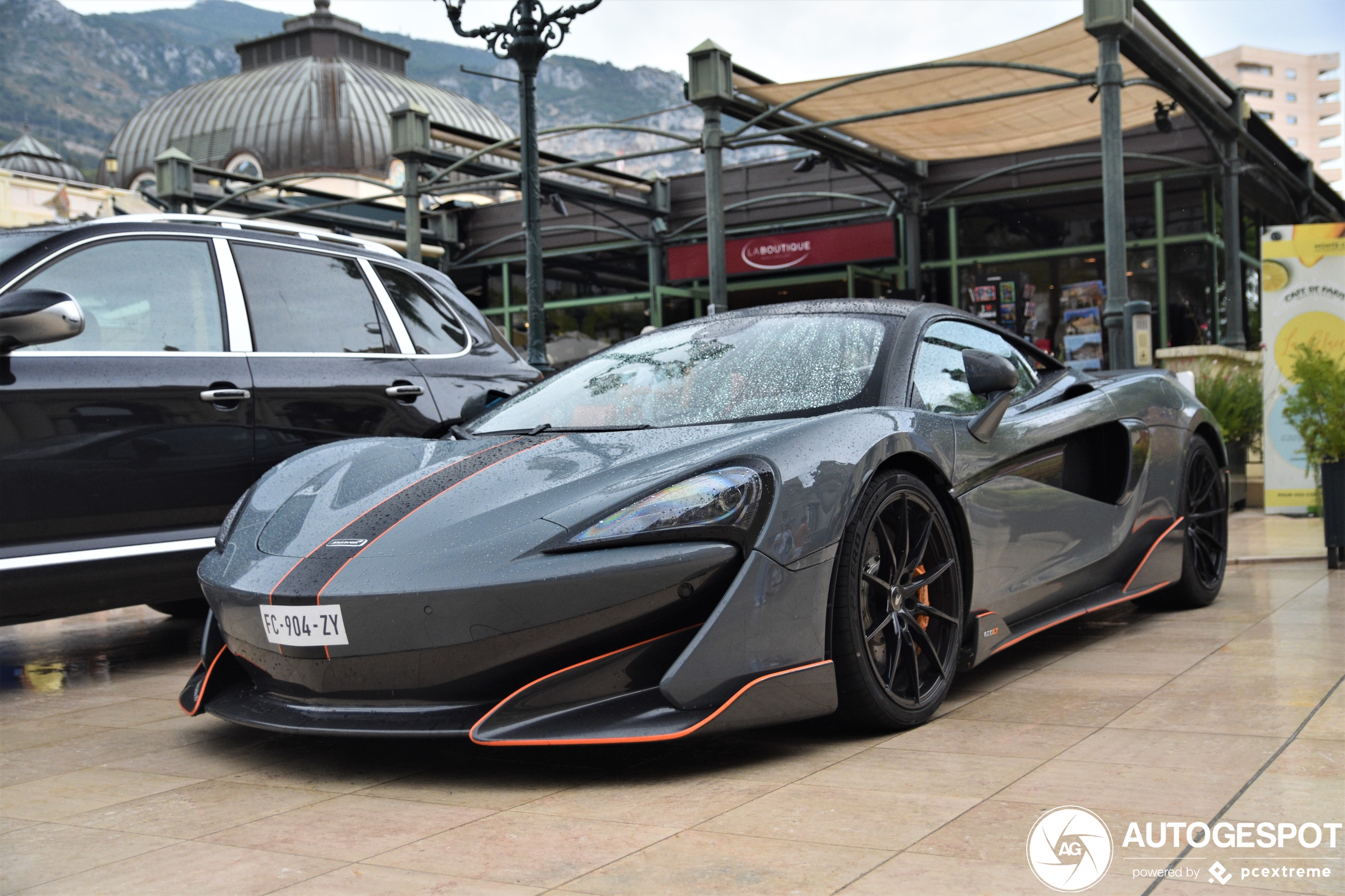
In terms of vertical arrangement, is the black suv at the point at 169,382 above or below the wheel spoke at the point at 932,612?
above

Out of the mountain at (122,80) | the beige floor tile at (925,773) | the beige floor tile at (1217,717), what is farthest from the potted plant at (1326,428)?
the mountain at (122,80)

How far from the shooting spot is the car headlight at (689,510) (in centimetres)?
289

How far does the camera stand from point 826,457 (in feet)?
10.4

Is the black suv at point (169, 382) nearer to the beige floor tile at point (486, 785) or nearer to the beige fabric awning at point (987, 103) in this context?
the beige floor tile at point (486, 785)

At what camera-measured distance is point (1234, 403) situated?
10773 millimetres

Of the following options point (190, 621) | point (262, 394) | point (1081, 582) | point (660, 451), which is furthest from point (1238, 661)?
point (190, 621)

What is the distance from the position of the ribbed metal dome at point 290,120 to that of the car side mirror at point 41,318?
4060 centimetres

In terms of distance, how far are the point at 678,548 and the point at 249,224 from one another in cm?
316

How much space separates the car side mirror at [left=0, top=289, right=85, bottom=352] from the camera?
390cm

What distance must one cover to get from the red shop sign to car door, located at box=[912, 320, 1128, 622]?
1604cm

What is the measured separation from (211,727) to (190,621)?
274cm

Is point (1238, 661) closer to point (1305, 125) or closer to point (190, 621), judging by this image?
point (190, 621)

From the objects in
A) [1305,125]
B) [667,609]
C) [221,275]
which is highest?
[1305,125]

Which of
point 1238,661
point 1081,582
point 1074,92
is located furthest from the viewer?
point 1074,92
